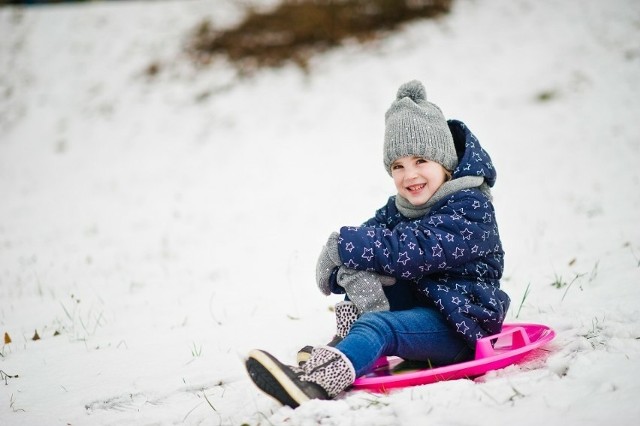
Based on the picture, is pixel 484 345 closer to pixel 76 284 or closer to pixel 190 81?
pixel 76 284

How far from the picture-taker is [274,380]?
6.33 feet

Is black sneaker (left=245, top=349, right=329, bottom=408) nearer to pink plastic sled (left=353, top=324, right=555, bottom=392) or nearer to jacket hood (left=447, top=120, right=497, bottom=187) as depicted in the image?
pink plastic sled (left=353, top=324, right=555, bottom=392)

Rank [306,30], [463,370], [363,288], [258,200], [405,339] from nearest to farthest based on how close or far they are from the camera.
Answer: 1. [463,370]
2. [405,339]
3. [363,288]
4. [258,200]
5. [306,30]

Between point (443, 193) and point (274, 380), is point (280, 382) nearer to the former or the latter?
point (274, 380)

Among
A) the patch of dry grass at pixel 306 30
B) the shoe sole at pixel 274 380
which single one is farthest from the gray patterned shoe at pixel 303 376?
the patch of dry grass at pixel 306 30

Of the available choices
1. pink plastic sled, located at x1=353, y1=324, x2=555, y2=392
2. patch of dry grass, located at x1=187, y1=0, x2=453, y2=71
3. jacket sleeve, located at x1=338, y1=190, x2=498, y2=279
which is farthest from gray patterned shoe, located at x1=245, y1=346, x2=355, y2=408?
patch of dry grass, located at x1=187, y1=0, x2=453, y2=71

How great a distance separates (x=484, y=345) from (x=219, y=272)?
3.13 meters

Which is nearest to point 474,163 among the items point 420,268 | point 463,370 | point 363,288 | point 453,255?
point 453,255

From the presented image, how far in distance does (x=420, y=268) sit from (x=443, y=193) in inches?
18.5

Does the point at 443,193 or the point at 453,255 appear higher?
the point at 443,193

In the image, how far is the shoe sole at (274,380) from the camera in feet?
6.31

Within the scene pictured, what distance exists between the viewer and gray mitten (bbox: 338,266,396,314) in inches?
93.6

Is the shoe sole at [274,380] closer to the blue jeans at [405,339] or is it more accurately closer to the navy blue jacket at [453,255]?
the blue jeans at [405,339]

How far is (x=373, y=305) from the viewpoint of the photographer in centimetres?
240
